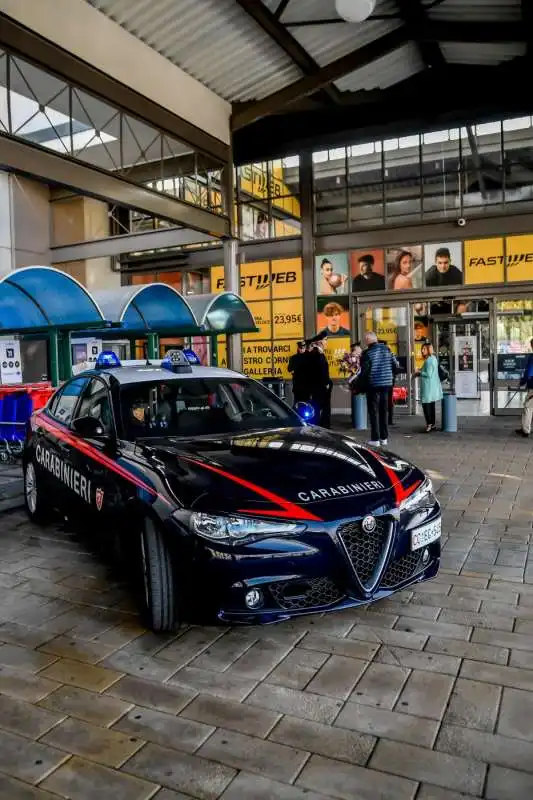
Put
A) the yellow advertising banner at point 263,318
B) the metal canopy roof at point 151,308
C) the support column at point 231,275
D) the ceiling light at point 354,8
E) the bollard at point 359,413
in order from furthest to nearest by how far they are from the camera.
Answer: the yellow advertising banner at point 263,318 → the support column at point 231,275 → the bollard at point 359,413 → the metal canopy roof at point 151,308 → the ceiling light at point 354,8

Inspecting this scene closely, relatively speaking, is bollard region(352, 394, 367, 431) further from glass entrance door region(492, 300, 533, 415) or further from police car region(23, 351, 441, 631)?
police car region(23, 351, 441, 631)

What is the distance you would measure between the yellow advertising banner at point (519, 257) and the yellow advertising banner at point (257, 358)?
6161 mm

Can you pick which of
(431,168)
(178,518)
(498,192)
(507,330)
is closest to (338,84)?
(431,168)

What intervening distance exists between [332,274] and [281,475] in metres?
13.5

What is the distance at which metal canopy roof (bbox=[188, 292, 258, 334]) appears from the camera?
546 inches

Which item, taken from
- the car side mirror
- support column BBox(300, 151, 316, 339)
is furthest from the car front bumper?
support column BBox(300, 151, 316, 339)

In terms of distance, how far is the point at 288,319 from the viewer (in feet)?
56.2

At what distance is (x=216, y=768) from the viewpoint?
249 centimetres

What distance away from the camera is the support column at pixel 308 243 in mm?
16812

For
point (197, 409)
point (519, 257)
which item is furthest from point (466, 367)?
point (197, 409)

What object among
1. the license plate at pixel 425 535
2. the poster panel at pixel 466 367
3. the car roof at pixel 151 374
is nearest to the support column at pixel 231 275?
the poster panel at pixel 466 367

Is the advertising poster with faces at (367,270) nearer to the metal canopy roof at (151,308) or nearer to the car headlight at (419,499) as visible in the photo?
the metal canopy roof at (151,308)

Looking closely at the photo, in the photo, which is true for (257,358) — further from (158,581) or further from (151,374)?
(158,581)

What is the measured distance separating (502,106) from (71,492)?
13483 millimetres
